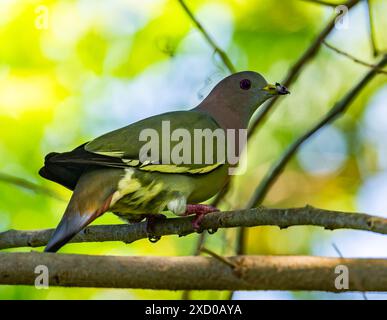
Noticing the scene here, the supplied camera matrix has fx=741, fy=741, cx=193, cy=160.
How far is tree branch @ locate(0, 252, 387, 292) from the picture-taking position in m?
2.82

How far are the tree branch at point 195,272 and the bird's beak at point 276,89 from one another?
2.65 m

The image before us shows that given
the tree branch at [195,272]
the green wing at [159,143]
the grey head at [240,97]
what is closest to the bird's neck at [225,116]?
the grey head at [240,97]

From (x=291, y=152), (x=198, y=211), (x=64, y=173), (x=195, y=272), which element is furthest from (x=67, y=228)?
(x=291, y=152)

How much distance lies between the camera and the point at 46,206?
6.19 meters

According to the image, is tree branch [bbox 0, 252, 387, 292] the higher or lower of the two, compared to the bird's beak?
lower

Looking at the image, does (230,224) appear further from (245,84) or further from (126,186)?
(245,84)

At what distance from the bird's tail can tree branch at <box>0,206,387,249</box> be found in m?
0.17

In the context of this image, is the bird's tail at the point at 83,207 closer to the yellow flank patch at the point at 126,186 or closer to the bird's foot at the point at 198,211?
the yellow flank patch at the point at 126,186

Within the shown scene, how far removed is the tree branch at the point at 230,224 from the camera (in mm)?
3111

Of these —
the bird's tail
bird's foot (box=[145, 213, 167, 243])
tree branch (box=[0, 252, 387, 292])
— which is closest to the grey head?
bird's foot (box=[145, 213, 167, 243])

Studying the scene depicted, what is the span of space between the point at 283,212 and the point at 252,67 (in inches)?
145

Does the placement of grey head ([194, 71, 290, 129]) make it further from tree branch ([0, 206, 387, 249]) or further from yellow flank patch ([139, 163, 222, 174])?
tree branch ([0, 206, 387, 249])
